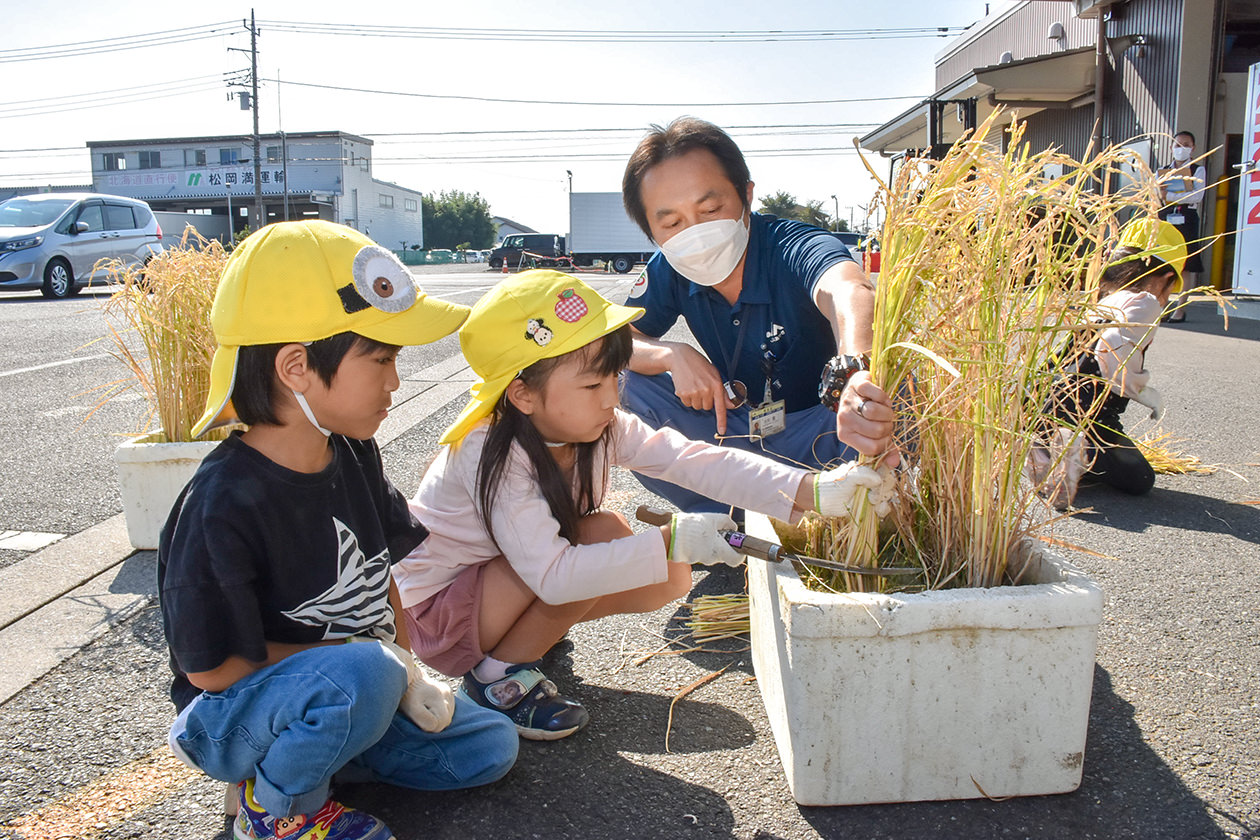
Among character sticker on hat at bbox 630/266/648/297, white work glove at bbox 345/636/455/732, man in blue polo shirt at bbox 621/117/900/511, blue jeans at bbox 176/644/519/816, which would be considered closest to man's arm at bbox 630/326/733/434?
man in blue polo shirt at bbox 621/117/900/511

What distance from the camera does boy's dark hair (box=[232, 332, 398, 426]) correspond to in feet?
5.44

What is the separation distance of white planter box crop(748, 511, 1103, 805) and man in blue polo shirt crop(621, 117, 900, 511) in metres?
0.98

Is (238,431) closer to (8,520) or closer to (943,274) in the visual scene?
(943,274)

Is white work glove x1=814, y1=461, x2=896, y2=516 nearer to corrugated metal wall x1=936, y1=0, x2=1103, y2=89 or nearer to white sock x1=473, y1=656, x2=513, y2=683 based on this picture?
white sock x1=473, y1=656, x2=513, y2=683

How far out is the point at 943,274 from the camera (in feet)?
5.83

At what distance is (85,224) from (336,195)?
42.9 m

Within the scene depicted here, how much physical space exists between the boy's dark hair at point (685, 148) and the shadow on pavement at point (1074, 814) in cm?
191

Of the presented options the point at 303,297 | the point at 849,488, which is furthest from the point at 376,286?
the point at 849,488

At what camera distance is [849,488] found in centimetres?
181

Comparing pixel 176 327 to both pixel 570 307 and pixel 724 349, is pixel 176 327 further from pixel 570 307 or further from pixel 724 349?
pixel 724 349

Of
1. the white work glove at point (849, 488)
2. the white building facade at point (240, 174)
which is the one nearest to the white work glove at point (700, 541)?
the white work glove at point (849, 488)

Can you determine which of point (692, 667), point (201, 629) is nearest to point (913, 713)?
point (692, 667)

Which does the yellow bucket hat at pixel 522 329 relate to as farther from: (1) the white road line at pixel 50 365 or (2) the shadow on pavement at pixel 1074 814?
(1) the white road line at pixel 50 365

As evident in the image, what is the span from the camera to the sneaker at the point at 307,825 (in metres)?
1.54
